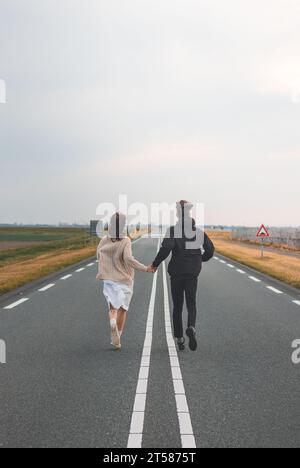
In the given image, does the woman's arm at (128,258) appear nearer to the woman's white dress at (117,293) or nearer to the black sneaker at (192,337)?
the woman's white dress at (117,293)

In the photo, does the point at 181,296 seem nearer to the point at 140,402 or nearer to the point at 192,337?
the point at 192,337

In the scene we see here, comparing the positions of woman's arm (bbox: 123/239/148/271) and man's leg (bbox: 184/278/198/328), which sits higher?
woman's arm (bbox: 123/239/148/271)

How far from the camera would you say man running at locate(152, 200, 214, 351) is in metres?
6.40

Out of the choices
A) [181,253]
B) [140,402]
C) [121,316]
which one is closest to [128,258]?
[181,253]

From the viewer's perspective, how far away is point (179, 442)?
3508mm

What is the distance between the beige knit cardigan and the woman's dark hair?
0.24 feet

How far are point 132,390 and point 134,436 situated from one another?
114 cm

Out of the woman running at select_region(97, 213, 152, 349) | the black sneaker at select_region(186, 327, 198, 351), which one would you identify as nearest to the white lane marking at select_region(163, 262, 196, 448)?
the black sneaker at select_region(186, 327, 198, 351)

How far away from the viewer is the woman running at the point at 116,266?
6.32 metres

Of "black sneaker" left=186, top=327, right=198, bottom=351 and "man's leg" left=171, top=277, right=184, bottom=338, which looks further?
"man's leg" left=171, top=277, right=184, bottom=338

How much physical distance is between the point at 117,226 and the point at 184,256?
994mm

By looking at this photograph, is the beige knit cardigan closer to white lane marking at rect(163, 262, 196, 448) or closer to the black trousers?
the black trousers

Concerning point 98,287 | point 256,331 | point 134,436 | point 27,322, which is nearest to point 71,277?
point 98,287
